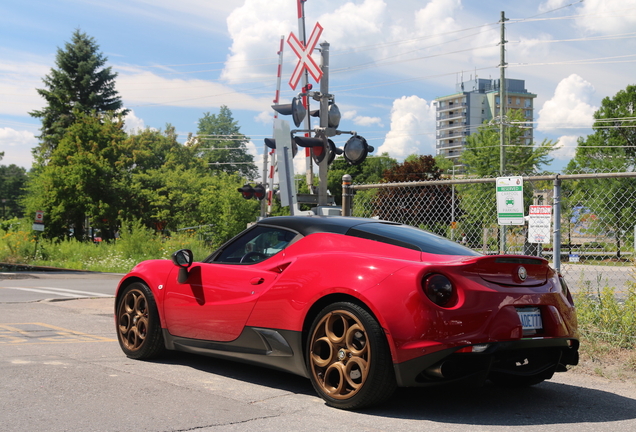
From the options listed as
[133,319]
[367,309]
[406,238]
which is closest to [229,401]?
[367,309]

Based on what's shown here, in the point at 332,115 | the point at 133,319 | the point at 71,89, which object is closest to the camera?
the point at 133,319

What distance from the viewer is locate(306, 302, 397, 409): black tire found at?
4266mm

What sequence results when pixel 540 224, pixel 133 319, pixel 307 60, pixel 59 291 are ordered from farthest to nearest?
pixel 59 291 → pixel 307 60 → pixel 540 224 → pixel 133 319

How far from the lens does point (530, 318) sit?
451cm

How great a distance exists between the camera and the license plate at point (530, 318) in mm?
4434

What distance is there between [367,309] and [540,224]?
12.1ft

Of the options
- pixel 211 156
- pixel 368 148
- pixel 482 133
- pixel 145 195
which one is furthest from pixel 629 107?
pixel 211 156

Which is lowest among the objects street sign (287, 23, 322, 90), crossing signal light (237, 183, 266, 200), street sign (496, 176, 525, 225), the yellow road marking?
the yellow road marking

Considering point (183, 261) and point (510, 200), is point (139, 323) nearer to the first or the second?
point (183, 261)

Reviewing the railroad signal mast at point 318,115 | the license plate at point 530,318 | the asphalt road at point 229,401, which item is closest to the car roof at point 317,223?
the asphalt road at point 229,401

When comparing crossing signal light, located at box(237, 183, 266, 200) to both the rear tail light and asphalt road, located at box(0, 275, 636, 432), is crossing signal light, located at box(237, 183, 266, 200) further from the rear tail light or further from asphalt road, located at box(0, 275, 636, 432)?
the rear tail light

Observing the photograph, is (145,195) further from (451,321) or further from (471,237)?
(451,321)

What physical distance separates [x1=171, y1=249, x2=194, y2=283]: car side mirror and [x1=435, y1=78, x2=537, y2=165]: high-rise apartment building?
14687cm

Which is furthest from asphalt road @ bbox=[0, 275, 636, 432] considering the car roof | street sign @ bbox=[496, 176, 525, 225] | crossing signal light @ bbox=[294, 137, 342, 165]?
crossing signal light @ bbox=[294, 137, 342, 165]
